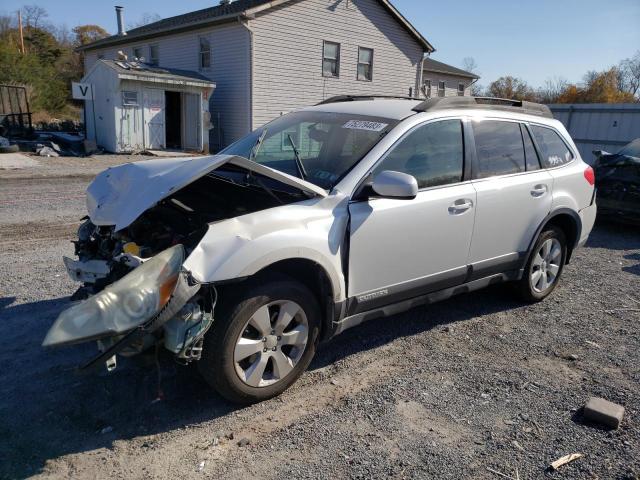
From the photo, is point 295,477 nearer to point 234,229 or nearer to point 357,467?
point 357,467

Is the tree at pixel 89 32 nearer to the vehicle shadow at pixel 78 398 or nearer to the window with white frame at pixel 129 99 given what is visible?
the window with white frame at pixel 129 99

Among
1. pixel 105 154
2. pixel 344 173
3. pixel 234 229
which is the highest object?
pixel 344 173

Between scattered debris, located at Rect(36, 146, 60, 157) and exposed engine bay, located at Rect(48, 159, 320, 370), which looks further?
scattered debris, located at Rect(36, 146, 60, 157)

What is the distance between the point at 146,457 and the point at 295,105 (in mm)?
20356

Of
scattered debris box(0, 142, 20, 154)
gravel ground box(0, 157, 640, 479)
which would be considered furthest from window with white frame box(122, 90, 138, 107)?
gravel ground box(0, 157, 640, 479)

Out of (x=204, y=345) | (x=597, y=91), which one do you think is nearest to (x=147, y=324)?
(x=204, y=345)

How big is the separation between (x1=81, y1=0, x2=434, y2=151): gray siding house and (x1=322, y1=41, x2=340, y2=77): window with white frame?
41 millimetres

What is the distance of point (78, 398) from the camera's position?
3271 mm

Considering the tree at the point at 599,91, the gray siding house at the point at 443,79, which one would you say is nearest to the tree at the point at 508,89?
the tree at the point at 599,91

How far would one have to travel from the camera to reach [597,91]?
51.3 metres

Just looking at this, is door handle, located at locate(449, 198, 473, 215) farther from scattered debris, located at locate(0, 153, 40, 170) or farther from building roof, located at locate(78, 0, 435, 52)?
building roof, located at locate(78, 0, 435, 52)

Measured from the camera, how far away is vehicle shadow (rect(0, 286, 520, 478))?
9.42ft

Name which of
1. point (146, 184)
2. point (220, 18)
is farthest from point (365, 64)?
point (146, 184)

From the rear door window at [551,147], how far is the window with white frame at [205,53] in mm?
19150
